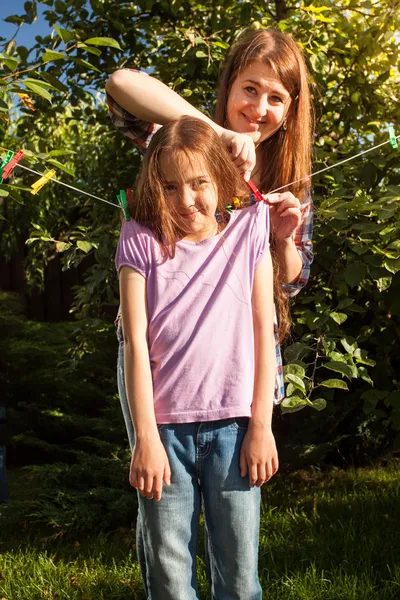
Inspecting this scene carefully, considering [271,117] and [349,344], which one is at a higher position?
[271,117]

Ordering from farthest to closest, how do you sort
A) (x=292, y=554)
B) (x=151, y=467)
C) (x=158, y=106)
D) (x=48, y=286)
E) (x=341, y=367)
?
(x=48, y=286)
(x=292, y=554)
(x=341, y=367)
(x=158, y=106)
(x=151, y=467)

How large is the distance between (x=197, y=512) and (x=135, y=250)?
53cm

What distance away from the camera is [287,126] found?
1.85 m

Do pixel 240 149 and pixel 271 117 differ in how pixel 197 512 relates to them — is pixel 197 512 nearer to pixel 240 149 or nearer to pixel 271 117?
pixel 240 149

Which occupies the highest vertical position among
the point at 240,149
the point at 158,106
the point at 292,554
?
the point at 158,106

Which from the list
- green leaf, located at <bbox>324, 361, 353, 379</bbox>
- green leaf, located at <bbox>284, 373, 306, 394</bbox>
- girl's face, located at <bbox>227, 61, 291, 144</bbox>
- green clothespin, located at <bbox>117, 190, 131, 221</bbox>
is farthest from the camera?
green leaf, located at <bbox>324, 361, 353, 379</bbox>

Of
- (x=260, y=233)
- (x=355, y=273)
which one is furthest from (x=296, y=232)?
(x=355, y=273)

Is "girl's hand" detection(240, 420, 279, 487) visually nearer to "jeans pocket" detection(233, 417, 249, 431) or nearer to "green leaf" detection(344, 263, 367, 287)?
"jeans pocket" detection(233, 417, 249, 431)

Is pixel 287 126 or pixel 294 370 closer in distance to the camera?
pixel 287 126

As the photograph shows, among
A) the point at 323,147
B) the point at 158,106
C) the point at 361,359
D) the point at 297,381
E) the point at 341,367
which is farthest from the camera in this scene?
the point at 323,147

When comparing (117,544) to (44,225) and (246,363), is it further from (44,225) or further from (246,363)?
(44,225)

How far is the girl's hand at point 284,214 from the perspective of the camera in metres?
1.64

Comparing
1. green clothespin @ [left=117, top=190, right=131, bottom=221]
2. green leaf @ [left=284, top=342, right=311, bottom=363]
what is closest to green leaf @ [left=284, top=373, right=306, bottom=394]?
green leaf @ [left=284, top=342, right=311, bottom=363]

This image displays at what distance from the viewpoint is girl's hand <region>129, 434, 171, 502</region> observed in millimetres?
1414
